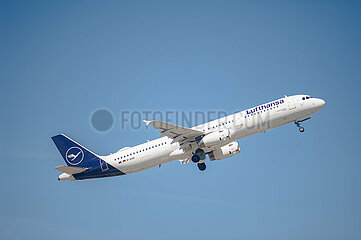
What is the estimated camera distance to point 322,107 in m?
53.5

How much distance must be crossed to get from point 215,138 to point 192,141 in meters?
3.00

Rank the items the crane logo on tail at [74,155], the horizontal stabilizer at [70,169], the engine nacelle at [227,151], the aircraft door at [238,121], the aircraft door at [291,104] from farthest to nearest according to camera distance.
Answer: the engine nacelle at [227,151] → the crane logo on tail at [74,155] → the aircraft door at [291,104] → the aircraft door at [238,121] → the horizontal stabilizer at [70,169]

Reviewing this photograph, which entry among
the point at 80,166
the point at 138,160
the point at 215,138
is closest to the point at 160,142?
the point at 138,160

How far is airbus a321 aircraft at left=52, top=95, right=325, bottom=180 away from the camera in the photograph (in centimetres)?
5091

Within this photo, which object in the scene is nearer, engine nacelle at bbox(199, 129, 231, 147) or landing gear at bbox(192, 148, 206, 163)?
engine nacelle at bbox(199, 129, 231, 147)

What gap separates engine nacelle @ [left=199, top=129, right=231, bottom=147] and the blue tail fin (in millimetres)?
12888

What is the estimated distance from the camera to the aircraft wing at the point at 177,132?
48556 millimetres

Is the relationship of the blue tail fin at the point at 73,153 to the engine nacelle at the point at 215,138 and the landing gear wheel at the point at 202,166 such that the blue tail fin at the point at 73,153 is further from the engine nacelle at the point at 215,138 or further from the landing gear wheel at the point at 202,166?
the engine nacelle at the point at 215,138

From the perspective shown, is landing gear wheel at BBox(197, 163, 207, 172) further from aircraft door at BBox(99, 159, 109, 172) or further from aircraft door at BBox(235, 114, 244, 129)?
aircraft door at BBox(99, 159, 109, 172)

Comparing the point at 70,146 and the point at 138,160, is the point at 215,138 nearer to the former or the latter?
the point at 138,160

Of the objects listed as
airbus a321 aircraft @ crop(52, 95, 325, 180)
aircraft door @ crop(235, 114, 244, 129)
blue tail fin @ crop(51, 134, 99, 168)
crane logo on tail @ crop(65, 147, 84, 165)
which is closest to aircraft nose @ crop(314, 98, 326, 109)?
airbus a321 aircraft @ crop(52, 95, 325, 180)

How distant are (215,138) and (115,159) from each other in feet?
39.0

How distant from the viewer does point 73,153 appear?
54281 mm

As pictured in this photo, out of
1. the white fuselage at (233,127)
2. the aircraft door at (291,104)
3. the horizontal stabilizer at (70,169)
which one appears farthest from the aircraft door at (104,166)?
the aircraft door at (291,104)
